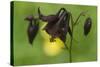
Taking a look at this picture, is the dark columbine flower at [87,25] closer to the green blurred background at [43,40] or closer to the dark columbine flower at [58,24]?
the green blurred background at [43,40]

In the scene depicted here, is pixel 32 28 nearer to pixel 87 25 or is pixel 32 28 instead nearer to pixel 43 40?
pixel 43 40

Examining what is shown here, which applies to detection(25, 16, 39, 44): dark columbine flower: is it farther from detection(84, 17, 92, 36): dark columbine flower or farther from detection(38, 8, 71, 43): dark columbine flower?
detection(84, 17, 92, 36): dark columbine flower

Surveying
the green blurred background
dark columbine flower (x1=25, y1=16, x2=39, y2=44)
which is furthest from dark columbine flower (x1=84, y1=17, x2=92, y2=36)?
dark columbine flower (x1=25, y1=16, x2=39, y2=44)

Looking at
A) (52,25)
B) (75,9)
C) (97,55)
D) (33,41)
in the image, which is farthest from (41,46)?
(97,55)
